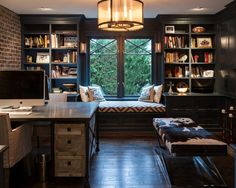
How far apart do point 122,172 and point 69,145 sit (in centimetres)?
86

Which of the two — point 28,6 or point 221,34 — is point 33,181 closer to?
point 28,6

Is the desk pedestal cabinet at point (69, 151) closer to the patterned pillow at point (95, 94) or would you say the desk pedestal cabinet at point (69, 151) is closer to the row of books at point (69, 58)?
the patterned pillow at point (95, 94)

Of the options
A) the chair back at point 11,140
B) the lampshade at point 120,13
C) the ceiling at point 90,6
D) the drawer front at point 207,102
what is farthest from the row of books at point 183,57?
the chair back at point 11,140

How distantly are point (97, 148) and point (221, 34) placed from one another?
344 cm

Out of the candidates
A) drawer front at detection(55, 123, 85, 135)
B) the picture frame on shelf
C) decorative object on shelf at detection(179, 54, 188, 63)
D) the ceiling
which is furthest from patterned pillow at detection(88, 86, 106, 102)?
drawer front at detection(55, 123, 85, 135)

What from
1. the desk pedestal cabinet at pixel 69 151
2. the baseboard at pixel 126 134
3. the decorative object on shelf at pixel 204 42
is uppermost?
the decorative object on shelf at pixel 204 42

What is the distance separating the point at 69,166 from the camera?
3652mm

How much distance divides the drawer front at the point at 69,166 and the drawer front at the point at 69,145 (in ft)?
0.18

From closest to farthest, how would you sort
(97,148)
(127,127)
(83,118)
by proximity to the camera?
(83,118)
(97,148)
(127,127)

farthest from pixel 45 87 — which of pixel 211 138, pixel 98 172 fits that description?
pixel 211 138

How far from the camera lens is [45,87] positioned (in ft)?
13.9

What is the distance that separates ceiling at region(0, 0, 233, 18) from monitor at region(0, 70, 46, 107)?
211cm

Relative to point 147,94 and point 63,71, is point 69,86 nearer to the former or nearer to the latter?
point 63,71

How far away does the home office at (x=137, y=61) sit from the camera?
6.17 m
